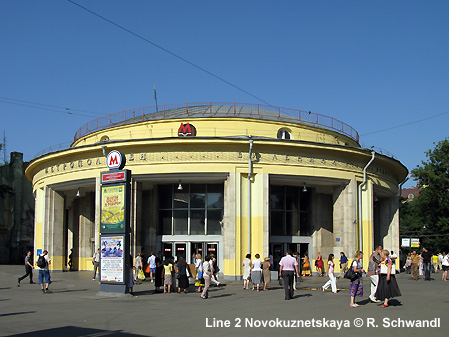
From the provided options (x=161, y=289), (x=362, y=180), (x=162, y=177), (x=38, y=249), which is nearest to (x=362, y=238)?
(x=362, y=180)

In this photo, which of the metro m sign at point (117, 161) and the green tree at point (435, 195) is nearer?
the metro m sign at point (117, 161)

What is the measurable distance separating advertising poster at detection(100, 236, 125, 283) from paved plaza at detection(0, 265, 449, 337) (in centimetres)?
76

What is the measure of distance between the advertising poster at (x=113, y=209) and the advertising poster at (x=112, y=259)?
0.38 metres

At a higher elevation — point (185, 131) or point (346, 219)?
point (185, 131)

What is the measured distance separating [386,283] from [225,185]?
44.9ft

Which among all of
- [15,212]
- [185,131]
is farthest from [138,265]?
[15,212]

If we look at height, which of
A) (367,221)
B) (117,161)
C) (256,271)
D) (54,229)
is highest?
(117,161)

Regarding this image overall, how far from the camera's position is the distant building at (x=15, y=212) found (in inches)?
2152

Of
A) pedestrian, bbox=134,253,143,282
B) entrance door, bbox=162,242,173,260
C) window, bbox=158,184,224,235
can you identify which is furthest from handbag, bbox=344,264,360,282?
entrance door, bbox=162,242,173,260

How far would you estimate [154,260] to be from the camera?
23.9m

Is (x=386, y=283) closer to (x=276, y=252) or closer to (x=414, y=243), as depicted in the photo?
(x=276, y=252)

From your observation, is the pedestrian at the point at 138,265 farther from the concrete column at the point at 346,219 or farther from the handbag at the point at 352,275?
the concrete column at the point at 346,219

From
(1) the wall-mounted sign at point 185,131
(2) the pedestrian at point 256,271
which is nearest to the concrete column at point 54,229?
(1) the wall-mounted sign at point 185,131

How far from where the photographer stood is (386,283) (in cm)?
1415
